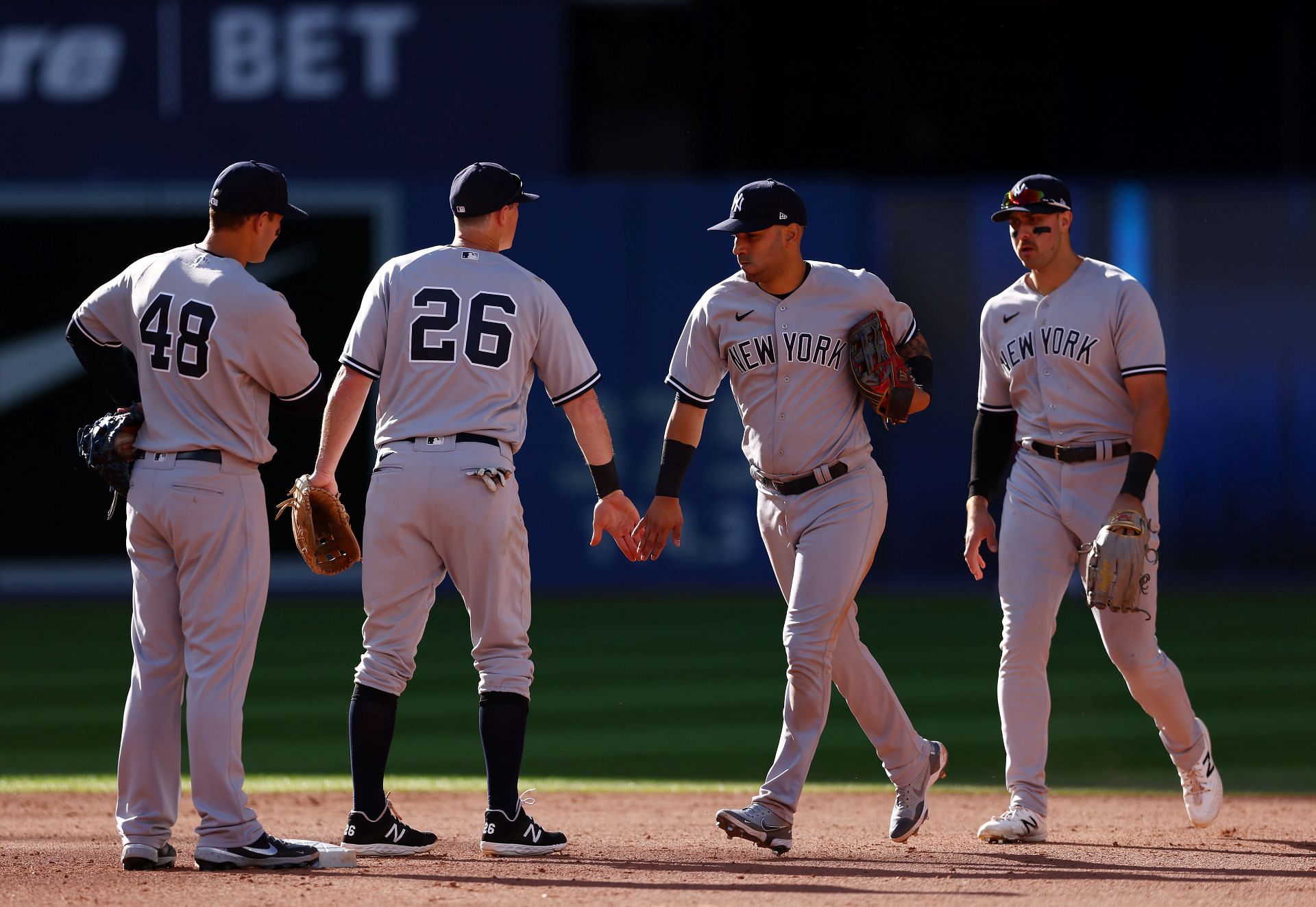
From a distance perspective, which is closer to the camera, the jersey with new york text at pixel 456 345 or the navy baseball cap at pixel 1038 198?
the jersey with new york text at pixel 456 345

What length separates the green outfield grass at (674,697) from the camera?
7648 millimetres

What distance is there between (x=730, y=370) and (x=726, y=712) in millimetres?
3937

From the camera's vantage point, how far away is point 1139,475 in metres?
5.42

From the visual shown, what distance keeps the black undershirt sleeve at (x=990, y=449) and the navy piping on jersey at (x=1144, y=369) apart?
0.55 meters

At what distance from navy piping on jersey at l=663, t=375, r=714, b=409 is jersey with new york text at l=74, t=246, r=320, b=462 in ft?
3.89

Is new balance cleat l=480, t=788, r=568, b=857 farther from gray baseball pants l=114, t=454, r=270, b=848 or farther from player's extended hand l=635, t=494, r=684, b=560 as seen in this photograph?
player's extended hand l=635, t=494, r=684, b=560

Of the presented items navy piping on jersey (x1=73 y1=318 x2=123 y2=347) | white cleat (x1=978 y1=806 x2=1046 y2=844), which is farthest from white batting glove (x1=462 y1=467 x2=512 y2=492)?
white cleat (x1=978 y1=806 x2=1046 y2=844)

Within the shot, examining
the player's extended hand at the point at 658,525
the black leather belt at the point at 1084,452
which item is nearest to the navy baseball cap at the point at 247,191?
the player's extended hand at the point at 658,525

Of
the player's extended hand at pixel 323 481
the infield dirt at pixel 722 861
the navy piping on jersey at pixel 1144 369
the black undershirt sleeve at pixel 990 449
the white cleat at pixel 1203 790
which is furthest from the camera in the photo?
the black undershirt sleeve at pixel 990 449

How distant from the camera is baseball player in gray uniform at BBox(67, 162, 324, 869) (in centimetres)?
488

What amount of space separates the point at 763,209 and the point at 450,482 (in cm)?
128

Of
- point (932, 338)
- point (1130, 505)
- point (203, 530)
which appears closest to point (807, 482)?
point (1130, 505)

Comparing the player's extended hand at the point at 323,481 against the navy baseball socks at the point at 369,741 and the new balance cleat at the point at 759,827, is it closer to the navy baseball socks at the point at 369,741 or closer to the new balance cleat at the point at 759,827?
the navy baseball socks at the point at 369,741

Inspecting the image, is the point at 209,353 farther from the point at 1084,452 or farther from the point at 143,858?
the point at 1084,452
